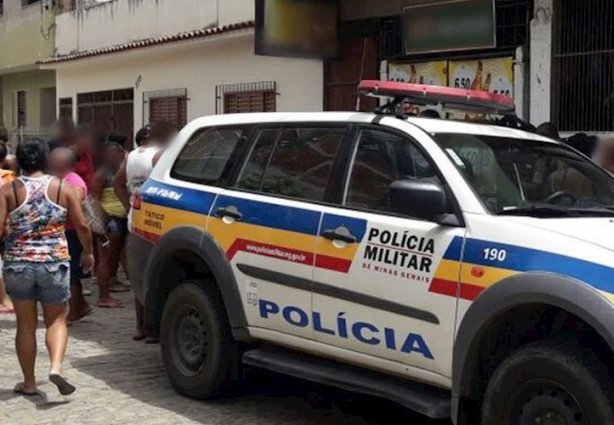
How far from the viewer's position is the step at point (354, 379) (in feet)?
15.0

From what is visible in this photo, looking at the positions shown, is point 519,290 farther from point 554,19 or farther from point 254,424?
point 554,19

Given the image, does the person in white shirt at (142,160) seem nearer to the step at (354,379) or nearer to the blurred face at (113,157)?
the blurred face at (113,157)

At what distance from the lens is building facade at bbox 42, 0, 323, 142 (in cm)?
1391

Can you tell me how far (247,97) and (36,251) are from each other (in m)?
9.00

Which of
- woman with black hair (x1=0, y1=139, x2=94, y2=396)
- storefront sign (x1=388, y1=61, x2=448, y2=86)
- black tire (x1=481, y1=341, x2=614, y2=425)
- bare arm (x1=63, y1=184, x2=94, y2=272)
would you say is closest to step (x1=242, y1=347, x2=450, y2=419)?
black tire (x1=481, y1=341, x2=614, y2=425)

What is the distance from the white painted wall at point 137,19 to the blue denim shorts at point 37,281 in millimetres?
8915

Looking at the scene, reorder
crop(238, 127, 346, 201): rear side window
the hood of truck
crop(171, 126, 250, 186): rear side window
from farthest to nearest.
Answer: crop(171, 126, 250, 186): rear side window, crop(238, 127, 346, 201): rear side window, the hood of truck

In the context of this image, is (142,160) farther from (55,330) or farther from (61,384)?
(61,384)

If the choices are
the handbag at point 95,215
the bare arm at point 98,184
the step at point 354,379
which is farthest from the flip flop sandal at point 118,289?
the step at point 354,379

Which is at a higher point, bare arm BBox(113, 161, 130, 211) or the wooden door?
the wooden door

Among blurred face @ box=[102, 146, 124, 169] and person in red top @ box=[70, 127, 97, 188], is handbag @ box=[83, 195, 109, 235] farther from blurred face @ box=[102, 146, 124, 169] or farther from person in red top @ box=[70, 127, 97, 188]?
blurred face @ box=[102, 146, 124, 169]

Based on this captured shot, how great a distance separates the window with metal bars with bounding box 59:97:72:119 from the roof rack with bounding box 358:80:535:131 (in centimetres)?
1681

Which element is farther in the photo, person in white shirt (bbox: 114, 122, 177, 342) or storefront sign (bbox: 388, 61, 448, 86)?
storefront sign (bbox: 388, 61, 448, 86)

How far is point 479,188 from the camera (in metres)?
4.64
